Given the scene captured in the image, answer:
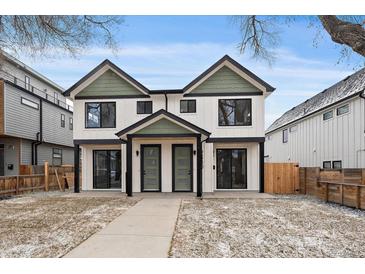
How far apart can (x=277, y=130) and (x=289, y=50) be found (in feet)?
47.1

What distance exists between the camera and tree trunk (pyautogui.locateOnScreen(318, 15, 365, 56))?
175 inches

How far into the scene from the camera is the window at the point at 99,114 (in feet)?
45.9

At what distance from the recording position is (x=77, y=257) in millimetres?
4477

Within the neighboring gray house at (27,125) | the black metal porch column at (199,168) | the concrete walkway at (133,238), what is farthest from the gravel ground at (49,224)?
the neighboring gray house at (27,125)

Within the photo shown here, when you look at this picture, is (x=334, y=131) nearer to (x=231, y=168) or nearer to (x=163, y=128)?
(x=231, y=168)

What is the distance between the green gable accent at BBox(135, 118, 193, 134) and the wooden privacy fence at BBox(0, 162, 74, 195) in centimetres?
656

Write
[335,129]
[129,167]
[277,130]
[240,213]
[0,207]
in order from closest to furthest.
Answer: [240,213], [0,207], [129,167], [335,129], [277,130]

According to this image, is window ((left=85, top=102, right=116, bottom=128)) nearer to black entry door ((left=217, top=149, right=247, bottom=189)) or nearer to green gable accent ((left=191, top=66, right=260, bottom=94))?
green gable accent ((left=191, top=66, right=260, bottom=94))

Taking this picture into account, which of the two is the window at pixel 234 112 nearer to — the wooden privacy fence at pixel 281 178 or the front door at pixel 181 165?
the front door at pixel 181 165

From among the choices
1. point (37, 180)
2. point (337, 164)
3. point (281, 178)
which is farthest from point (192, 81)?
point (37, 180)

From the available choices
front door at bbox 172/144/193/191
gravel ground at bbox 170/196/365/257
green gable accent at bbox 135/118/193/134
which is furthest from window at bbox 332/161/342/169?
green gable accent at bbox 135/118/193/134

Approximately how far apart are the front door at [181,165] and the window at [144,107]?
2387 mm
